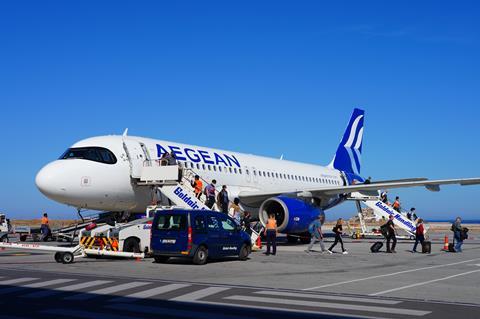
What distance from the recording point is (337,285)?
38.1 feet

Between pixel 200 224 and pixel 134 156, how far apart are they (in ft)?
21.5

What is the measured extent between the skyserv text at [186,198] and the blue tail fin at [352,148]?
2006cm

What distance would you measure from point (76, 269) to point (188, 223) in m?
3.18

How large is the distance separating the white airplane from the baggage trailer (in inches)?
139

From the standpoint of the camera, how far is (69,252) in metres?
16.0

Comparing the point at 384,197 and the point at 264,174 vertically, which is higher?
the point at 264,174

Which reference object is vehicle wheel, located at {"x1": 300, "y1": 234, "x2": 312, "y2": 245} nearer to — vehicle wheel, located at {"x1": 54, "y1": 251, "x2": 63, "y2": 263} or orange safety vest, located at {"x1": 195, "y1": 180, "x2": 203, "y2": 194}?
orange safety vest, located at {"x1": 195, "y1": 180, "x2": 203, "y2": 194}

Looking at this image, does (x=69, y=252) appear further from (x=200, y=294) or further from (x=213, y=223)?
(x=200, y=294)

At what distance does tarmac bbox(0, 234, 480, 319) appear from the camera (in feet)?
27.4

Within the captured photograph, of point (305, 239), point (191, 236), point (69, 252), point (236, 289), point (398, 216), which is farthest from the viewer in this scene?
point (398, 216)

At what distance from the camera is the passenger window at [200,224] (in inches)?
636

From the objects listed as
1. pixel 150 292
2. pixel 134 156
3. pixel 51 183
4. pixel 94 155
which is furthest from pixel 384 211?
pixel 150 292

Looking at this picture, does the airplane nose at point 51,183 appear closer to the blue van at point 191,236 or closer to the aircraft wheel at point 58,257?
the aircraft wheel at point 58,257

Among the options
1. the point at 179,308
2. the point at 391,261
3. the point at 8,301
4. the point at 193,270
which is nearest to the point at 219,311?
the point at 179,308
